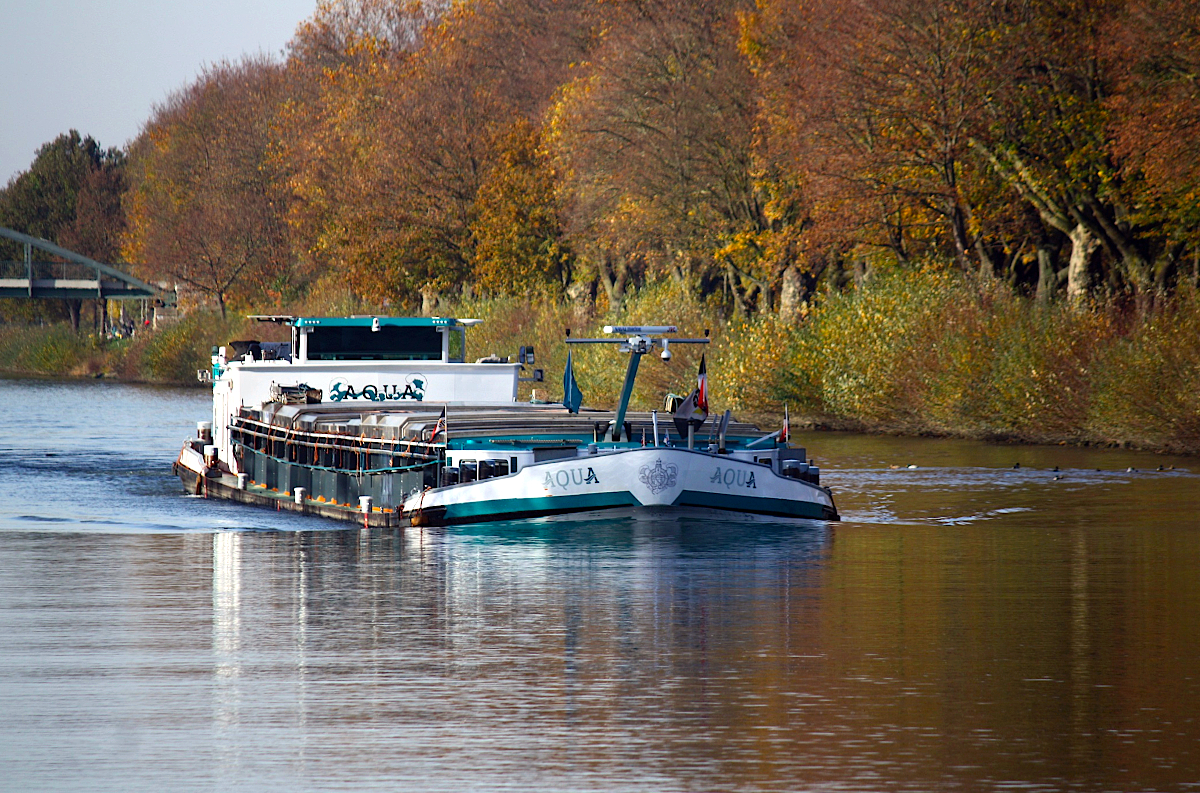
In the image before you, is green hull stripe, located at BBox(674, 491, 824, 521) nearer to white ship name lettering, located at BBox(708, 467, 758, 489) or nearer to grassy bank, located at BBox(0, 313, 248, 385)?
white ship name lettering, located at BBox(708, 467, 758, 489)

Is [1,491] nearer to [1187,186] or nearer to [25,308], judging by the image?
[1187,186]

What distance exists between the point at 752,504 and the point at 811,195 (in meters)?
26.1

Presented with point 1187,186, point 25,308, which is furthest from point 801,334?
point 25,308

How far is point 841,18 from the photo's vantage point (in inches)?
1940

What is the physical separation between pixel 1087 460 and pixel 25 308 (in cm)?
12987

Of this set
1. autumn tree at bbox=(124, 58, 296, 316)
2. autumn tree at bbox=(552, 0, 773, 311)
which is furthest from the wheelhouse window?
autumn tree at bbox=(124, 58, 296, 316)

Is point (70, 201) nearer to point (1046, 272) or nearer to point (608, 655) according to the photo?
point (1046, 272)

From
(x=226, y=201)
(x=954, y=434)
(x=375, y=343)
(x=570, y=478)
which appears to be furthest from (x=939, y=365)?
(x=226, y=201)

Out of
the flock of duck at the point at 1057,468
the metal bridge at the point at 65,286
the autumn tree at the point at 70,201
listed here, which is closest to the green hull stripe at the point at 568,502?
the flock of duck at the point at 1057,468

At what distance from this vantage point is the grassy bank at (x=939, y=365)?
137 feet

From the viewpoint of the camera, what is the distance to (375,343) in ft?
119

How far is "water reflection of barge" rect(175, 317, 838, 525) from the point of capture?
2497cm

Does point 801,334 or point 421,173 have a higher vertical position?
point 421,173

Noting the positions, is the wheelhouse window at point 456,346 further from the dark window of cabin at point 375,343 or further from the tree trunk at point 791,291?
the tree trunk at point 791,291
